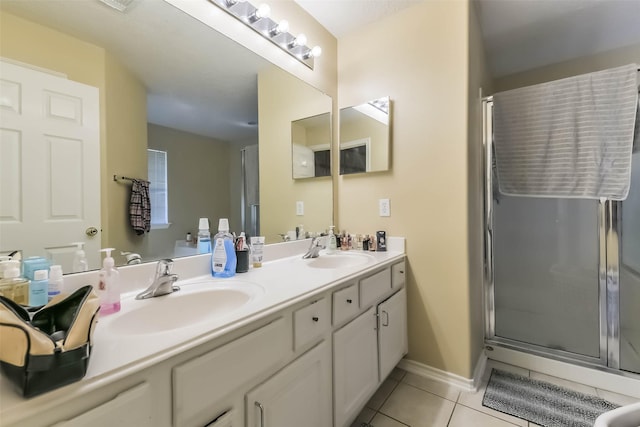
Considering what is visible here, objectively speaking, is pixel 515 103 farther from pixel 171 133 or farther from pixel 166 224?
pixel 166 224

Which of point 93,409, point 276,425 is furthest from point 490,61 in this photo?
point 93,409

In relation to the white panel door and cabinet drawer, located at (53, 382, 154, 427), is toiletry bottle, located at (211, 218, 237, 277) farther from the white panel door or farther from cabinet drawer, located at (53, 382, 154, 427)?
cabinet drawer, located at (53, 382, 154, 427)

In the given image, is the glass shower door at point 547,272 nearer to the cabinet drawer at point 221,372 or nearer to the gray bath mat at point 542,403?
the gray bath mat at point 542,403

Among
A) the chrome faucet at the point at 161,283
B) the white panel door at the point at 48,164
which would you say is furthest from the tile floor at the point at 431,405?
the white panel door at the point at 48,164

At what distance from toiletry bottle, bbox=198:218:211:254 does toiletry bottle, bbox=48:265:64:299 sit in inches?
19.7

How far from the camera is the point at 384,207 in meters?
1.87

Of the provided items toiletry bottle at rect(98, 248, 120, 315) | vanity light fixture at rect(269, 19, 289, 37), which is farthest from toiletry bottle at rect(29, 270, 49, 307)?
vanity light fixture at rect(269, 19, 289, 37)

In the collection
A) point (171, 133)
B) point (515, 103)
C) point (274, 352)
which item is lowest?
point (274, 352)

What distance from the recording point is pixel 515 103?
193 centimetres

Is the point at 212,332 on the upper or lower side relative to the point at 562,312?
upper

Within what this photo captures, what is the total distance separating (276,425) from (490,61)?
3.00m

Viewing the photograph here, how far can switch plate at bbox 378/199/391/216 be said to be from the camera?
1857 mm

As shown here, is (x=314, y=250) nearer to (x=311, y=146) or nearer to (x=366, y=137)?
(x=311, y=146)

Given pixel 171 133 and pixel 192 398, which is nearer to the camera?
pixel 192 398
